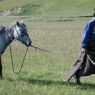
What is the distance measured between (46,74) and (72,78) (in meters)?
1.18

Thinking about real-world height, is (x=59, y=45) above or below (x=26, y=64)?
below

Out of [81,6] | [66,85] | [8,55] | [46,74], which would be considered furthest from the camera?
[81,6]

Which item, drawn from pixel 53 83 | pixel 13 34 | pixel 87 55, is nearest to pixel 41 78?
pixel 53 83

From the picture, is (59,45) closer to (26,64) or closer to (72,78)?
(26,64)


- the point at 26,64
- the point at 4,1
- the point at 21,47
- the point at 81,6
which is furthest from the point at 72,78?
Answer: the point at 4,1

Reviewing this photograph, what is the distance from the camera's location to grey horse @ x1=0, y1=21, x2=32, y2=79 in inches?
477

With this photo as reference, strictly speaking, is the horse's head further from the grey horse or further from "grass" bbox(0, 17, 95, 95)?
"grass" bbox(0, 17, 95, 95)

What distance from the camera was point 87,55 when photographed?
11.4m

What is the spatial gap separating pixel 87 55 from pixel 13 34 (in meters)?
2.29

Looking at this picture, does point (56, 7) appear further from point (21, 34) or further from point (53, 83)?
point (53, 83)

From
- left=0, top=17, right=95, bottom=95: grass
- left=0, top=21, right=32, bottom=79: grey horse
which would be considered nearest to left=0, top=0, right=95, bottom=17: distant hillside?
left=0, top=17, right=95, bottom=95: grass

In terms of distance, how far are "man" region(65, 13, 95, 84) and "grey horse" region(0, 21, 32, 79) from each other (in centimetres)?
150

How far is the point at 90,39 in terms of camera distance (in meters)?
11.3

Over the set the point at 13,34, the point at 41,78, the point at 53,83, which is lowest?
the point at 41,78
